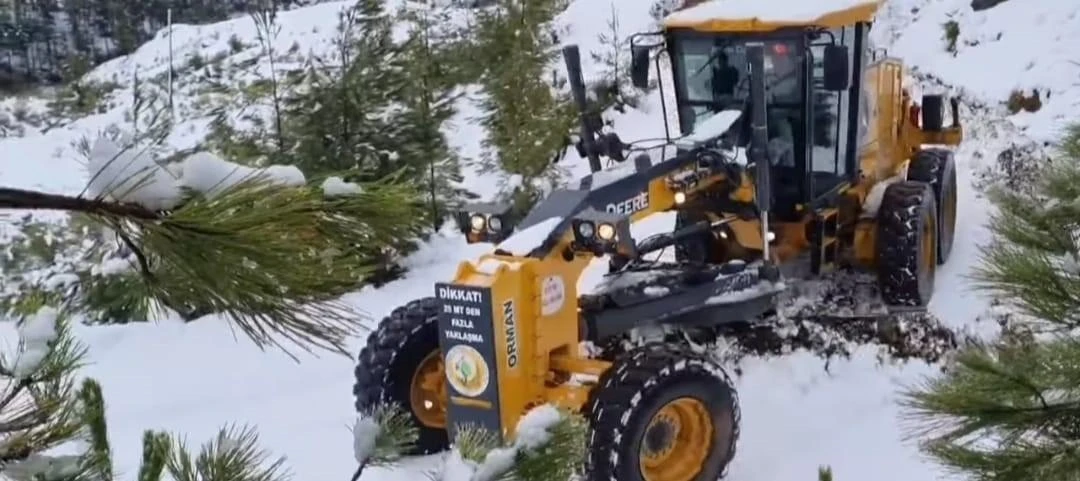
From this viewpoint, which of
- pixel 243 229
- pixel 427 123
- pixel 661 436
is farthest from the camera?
pixel 427 123

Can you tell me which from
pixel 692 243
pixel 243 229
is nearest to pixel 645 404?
pixel 692 243

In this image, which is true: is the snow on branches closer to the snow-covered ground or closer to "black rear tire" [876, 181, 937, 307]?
the snow-covered ground

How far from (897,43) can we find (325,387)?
456 inches

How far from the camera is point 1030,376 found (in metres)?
3.27

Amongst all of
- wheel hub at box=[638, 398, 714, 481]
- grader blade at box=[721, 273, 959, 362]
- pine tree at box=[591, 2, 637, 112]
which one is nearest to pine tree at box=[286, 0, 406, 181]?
grader blade at box=[721, 273, 959, 362]

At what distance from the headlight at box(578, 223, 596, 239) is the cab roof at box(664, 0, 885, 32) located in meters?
2.07

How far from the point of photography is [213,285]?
66.5 inches

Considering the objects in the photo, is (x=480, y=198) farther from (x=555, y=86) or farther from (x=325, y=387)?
(x=325, y=387)

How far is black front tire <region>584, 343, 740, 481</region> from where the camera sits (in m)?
4.92

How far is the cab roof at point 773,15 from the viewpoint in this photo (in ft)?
21.8

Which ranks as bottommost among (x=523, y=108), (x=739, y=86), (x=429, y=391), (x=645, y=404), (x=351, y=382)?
(x=351, y=382)

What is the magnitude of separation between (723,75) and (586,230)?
216 cm

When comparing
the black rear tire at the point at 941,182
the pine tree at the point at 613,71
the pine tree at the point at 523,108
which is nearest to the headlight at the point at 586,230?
the black rear tire at the point at 941,182

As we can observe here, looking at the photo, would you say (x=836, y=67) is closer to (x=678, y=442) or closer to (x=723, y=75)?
(x=723, y=75)
